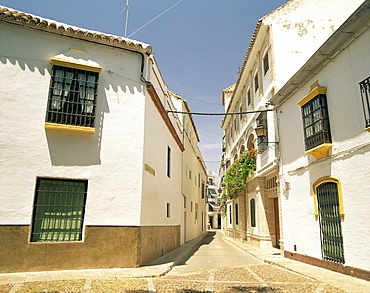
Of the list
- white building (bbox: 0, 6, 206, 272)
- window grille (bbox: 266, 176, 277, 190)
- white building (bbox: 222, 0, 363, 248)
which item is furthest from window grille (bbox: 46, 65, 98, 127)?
window grille (bbox: 266, 176, 277, 190)

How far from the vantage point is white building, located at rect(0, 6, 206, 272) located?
23.1 feet

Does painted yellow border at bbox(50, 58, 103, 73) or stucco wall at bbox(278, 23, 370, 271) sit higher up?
painted yellow border at bbox(50, 58, 103, 73)

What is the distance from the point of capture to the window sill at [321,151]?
24.1 ft

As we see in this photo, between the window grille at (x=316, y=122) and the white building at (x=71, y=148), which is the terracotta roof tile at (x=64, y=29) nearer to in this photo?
the white building at (x=71, y=148)

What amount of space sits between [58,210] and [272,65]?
899 centimetres

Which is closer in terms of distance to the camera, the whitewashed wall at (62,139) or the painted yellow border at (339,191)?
the painted yellow border at (339,191)

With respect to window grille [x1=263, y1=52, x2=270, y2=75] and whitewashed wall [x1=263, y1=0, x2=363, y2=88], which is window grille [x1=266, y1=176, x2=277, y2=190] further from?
window grille [x1=263, y1=52, x2=270, y2=75]

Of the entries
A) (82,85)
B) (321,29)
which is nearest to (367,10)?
(321,29)

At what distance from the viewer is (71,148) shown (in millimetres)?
7637

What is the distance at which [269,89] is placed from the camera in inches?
451


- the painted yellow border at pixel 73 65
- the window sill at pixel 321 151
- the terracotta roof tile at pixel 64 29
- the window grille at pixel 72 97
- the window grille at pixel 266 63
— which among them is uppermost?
the window grille at pixel 266 63

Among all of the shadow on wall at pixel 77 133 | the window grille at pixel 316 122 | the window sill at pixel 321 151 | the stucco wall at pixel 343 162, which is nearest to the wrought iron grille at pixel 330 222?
the stucco wall at pixel 343 162

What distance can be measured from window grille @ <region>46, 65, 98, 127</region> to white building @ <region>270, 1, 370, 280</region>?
6.05m

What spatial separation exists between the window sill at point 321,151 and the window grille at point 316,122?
0.16 meters
